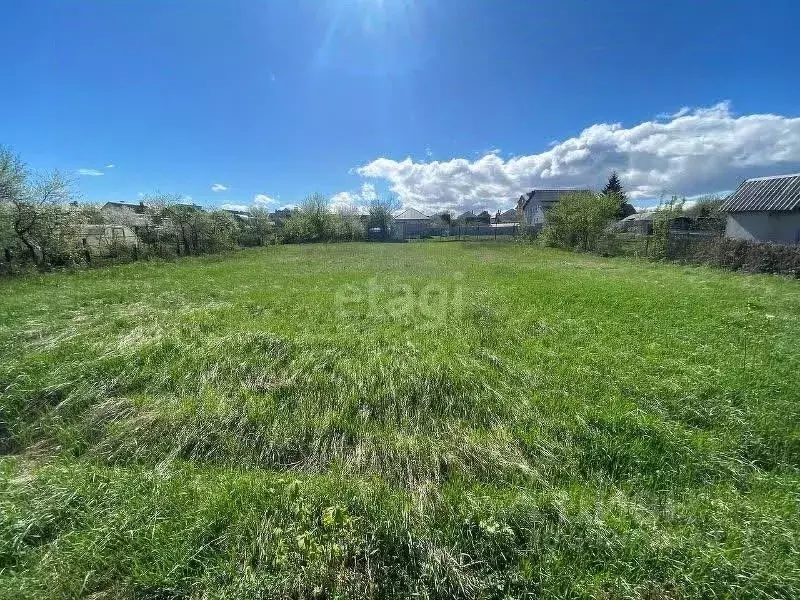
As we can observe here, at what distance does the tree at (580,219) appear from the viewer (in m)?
23.2

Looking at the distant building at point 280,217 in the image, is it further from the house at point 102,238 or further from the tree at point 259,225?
the house at point 102,238

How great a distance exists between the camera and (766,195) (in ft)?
55.1

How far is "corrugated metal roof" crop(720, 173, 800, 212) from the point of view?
51.5ft

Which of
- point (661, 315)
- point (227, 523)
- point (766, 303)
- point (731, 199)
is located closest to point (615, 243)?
point (731, 199)

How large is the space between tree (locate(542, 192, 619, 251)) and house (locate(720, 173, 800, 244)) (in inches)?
231

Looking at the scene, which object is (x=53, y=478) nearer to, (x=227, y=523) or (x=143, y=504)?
(x=143, y=504)

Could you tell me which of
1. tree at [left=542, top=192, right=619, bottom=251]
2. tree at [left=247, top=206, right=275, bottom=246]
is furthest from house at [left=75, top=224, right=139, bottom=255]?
tree at [left=542, top=192, right=619, bottom=251]

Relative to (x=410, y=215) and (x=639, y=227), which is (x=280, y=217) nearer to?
(x=410, y=215)

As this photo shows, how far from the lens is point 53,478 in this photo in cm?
300

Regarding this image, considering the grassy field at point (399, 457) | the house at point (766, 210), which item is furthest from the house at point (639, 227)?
the grassy field at point (399, 457)

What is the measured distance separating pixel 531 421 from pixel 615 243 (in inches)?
929

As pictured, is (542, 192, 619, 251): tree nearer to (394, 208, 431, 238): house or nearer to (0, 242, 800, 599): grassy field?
(0, 242, 800, 599): grassy field

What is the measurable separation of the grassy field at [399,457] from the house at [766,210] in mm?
13447

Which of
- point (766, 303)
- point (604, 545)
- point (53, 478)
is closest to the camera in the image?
point (604, 545)
